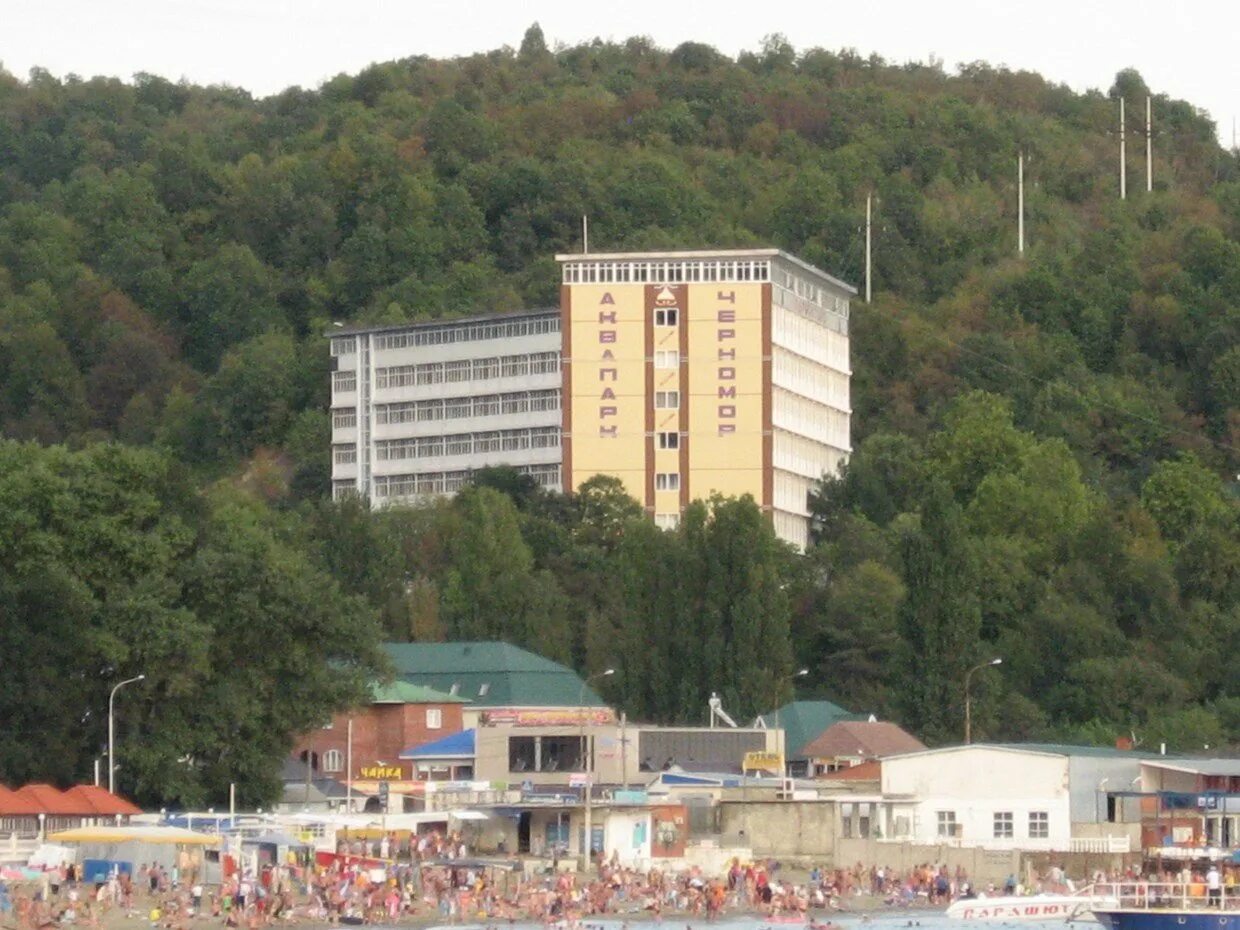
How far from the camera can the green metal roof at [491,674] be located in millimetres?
121812

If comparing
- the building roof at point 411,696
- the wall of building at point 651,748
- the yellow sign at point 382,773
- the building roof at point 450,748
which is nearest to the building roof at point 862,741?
the wall of building at point 651,748

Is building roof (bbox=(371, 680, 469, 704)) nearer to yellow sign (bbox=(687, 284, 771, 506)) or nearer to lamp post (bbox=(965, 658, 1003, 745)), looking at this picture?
lamp post (bbox=(965, 658, 1003, 745))

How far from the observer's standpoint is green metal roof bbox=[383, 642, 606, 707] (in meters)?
122

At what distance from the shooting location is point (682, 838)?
94.6 metres

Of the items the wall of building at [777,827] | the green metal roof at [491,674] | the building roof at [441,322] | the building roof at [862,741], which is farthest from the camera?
the building roof at [441,322]

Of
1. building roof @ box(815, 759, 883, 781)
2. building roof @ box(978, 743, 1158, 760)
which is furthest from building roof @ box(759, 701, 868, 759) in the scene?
building roof @ box(978, 743, 1158, 760)

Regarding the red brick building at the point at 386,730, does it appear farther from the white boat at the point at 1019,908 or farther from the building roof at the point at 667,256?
the building roof at the point at 667,256

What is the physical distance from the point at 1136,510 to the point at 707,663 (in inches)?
1336

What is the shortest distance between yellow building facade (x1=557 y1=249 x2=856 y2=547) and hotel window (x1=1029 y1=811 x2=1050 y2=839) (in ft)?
163

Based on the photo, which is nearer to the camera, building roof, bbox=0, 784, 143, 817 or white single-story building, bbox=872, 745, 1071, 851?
building roof, bbox=0, 784, 143, 817

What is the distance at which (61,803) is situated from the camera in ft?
286

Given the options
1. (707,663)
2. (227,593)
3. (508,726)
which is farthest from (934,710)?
(227,593)

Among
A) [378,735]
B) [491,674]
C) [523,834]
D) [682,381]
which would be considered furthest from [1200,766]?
[682,381]

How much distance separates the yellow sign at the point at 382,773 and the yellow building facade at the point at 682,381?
39.6 m
